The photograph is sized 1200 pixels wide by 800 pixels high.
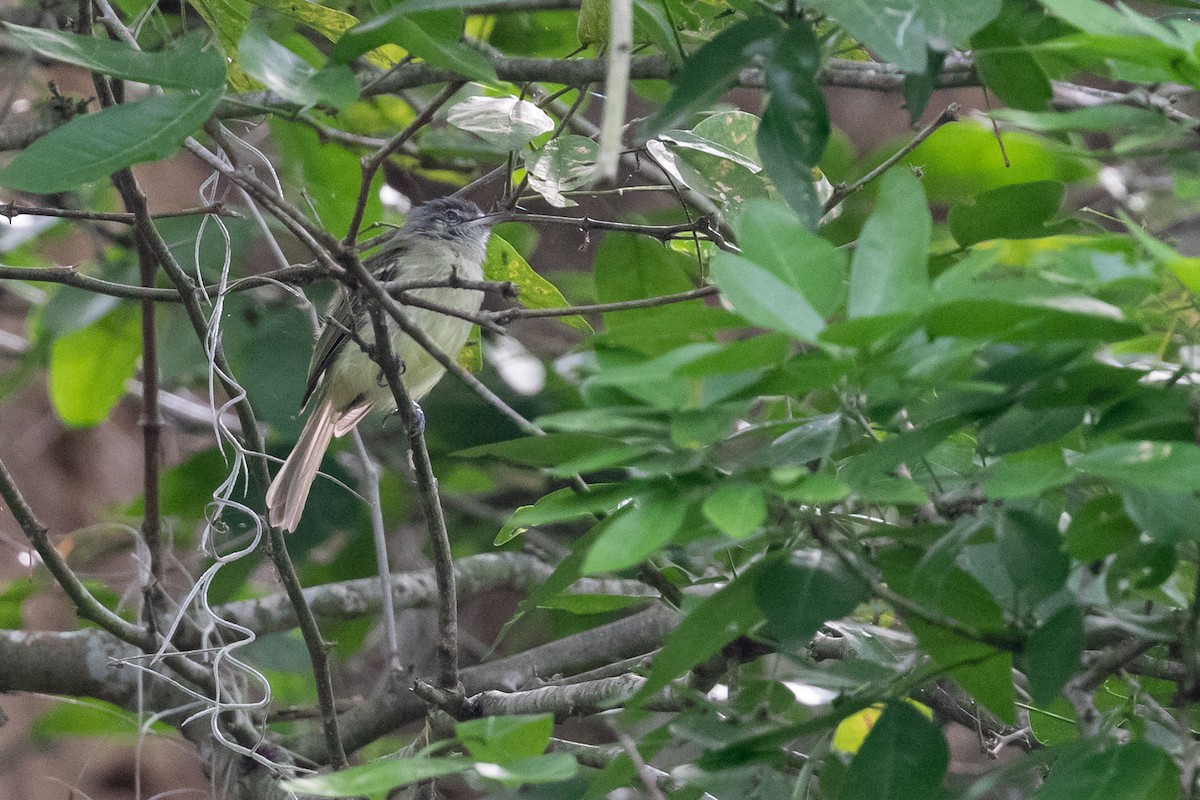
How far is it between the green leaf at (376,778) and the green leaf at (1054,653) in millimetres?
635

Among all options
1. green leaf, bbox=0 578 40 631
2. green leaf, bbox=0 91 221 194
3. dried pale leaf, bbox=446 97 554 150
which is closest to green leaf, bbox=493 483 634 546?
green leaf, bbox=0 91 221 194

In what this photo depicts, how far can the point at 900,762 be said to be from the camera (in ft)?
4.25

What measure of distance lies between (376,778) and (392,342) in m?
2.62

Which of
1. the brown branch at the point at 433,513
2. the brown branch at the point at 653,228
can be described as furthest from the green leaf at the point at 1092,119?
the brown branch at the point at 433,513

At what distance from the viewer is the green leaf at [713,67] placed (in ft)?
4.49

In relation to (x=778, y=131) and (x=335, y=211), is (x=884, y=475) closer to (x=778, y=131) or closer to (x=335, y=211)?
(x=778, y=131)

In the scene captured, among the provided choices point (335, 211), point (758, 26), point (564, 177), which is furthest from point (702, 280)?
point (758, 26)

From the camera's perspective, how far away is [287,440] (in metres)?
4.00

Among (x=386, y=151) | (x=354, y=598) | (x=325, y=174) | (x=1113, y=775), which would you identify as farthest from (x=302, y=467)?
(x=1113, y=775)

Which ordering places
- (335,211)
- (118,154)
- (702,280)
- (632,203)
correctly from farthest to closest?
(632,203) < (335,211) < (702,280) < (118,154)

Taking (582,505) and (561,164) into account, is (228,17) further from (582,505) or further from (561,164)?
(582,505)

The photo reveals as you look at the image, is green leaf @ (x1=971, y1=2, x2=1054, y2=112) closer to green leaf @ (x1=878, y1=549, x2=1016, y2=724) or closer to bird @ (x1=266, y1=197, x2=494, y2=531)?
green leaf @ (x1=878, y1=549, x2=1016, y2=724)

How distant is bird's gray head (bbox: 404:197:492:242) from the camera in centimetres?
473

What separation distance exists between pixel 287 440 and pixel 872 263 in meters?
3.19
